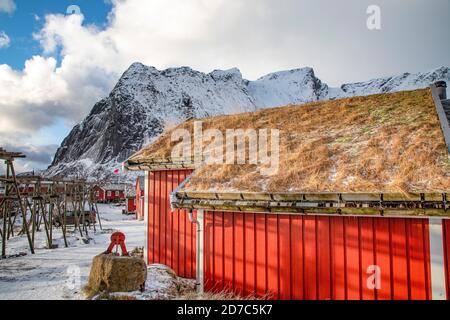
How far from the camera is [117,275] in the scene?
652cm

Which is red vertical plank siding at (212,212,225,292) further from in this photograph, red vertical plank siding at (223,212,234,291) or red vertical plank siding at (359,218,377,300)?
red vertical plank siding at (359,218,377,300)

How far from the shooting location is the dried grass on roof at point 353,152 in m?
5.73

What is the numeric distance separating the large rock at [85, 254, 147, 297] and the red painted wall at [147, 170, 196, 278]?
7.20 ft

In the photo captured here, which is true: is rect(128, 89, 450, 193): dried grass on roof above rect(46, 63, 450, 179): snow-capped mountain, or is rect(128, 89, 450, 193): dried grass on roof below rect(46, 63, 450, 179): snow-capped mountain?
below

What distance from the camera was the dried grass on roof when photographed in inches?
226

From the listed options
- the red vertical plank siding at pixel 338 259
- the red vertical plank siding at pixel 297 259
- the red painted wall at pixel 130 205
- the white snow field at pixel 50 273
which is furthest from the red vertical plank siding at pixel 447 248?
the red painted wall at pixel 130 205

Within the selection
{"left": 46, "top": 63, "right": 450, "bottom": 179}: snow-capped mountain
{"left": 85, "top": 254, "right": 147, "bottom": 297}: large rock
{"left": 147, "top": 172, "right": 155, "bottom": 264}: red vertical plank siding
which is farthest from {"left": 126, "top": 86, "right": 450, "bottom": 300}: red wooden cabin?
{"left": 46, "top": 63, "right": 450, "bottom": 179}: snow-capped mountain

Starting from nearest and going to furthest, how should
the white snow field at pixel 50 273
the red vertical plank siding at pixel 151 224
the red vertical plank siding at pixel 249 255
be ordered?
the red vertical plank siding at pixel 249 255
the white snow field at pixel 50 273
the red vertical plank siding at pixel 151 224

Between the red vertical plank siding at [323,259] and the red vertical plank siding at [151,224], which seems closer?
the red vertical plank siding at [323,259]

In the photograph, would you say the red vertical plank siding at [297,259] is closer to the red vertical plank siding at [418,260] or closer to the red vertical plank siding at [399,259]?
the red vertical plank siding at [399,259]

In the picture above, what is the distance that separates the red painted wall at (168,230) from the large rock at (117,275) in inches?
86.4

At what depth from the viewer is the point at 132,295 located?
20.9 feet

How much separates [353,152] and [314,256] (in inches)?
96.4
